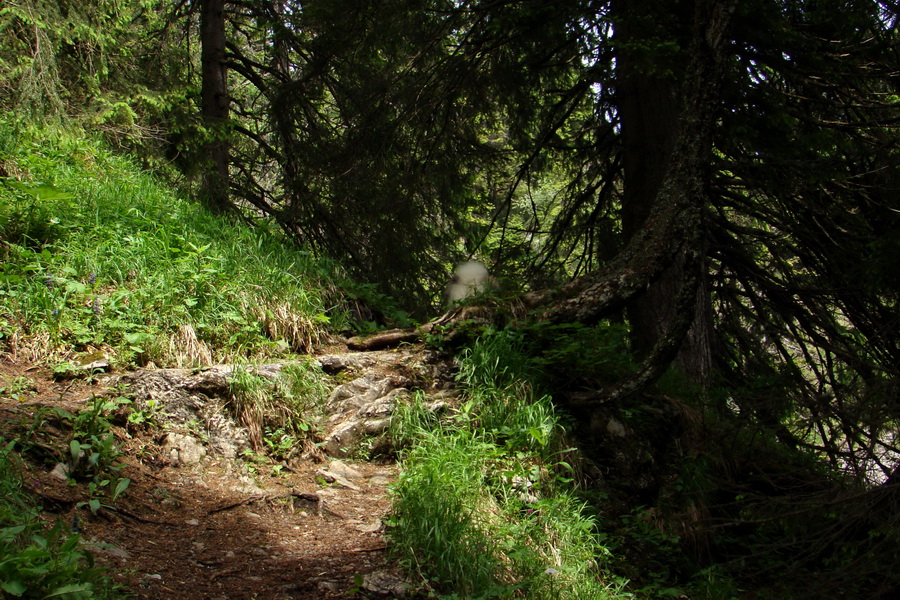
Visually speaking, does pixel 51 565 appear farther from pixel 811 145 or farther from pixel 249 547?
pixel 811 145

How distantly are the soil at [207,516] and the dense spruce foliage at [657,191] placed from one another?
6.09 feet

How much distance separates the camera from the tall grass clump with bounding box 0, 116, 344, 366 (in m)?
4.40

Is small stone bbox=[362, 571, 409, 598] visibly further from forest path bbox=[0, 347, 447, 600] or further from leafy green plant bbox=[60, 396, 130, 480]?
leafy green plant bbox=[60, 396, 130, 480]

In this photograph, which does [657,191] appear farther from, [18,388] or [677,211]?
[18,388]

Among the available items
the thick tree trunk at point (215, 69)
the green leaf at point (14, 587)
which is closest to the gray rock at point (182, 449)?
the green leaf at point (14, 587)

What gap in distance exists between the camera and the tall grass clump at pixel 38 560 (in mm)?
2156

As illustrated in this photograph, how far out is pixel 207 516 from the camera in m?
3.55

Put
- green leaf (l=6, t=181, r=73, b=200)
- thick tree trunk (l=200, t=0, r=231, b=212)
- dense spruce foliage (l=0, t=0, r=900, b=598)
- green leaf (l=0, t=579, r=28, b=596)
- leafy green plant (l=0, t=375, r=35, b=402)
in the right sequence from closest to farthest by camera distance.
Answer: green leaf (l=0, t=579, r=28, b=596)
leafy green plant (l=0, t=375, r=35, b=402)
dense spruce foliage (l=0, t=0, r=900, b=598)
green leaf (l=6, t=181, r=73, b=200)
thick tree trunk (l=200, t=0, r=231, b=212)

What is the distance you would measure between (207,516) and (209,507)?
105mm

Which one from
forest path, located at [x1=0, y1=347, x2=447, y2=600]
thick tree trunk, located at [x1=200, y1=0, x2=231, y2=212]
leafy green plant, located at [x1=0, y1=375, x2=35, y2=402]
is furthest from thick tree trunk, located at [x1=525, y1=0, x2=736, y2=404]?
thick tree trunk, located at [x1=200, y1=0, x2=231, y2=212]

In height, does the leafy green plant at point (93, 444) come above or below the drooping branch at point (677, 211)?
below

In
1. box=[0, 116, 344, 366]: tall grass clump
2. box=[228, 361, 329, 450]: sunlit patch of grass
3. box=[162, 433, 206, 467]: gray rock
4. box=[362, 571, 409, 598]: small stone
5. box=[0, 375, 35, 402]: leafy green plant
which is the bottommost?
box=[362, 571, 409, 598]: small stone

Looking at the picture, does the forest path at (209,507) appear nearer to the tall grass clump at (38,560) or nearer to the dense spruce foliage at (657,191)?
the tall grass clump at (38,560)

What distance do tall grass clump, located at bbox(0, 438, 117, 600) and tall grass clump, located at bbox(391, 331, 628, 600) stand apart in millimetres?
1527
